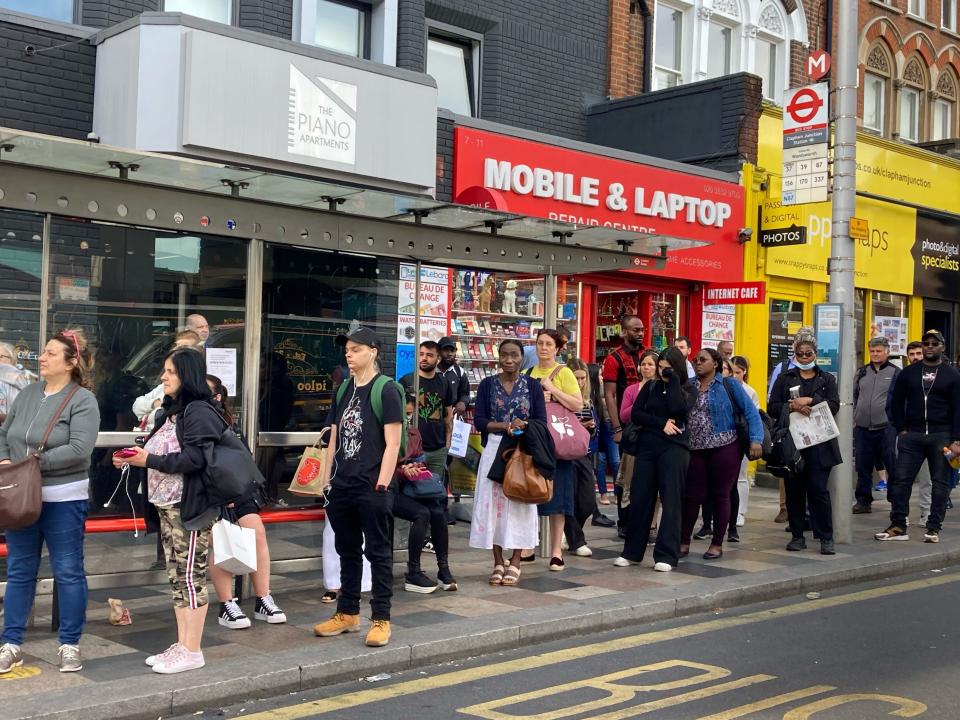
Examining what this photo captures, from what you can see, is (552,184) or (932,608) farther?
(552,184)

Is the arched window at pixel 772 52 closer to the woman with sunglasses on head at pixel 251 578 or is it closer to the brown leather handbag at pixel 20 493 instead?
the woman with sunglasses on head at pixel 251 578

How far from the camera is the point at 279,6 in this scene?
12961mm

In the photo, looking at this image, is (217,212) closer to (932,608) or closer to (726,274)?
(932,608)

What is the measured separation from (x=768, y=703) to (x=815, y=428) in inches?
192

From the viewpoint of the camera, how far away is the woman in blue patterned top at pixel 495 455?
8.42 m

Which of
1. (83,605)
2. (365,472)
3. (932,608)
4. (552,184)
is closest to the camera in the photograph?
(83,605)

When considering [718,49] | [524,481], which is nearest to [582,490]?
[524,481]

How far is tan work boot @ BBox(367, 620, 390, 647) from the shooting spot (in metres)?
6.36

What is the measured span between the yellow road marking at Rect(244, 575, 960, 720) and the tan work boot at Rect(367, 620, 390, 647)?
13.5 inches

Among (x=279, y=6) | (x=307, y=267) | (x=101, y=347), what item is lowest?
(x=101, y=347)

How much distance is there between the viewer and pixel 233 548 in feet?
20.3

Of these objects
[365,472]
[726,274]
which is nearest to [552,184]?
[726,274]

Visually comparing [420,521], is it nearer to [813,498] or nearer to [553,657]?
[553,657]

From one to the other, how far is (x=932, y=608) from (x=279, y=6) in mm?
9574
